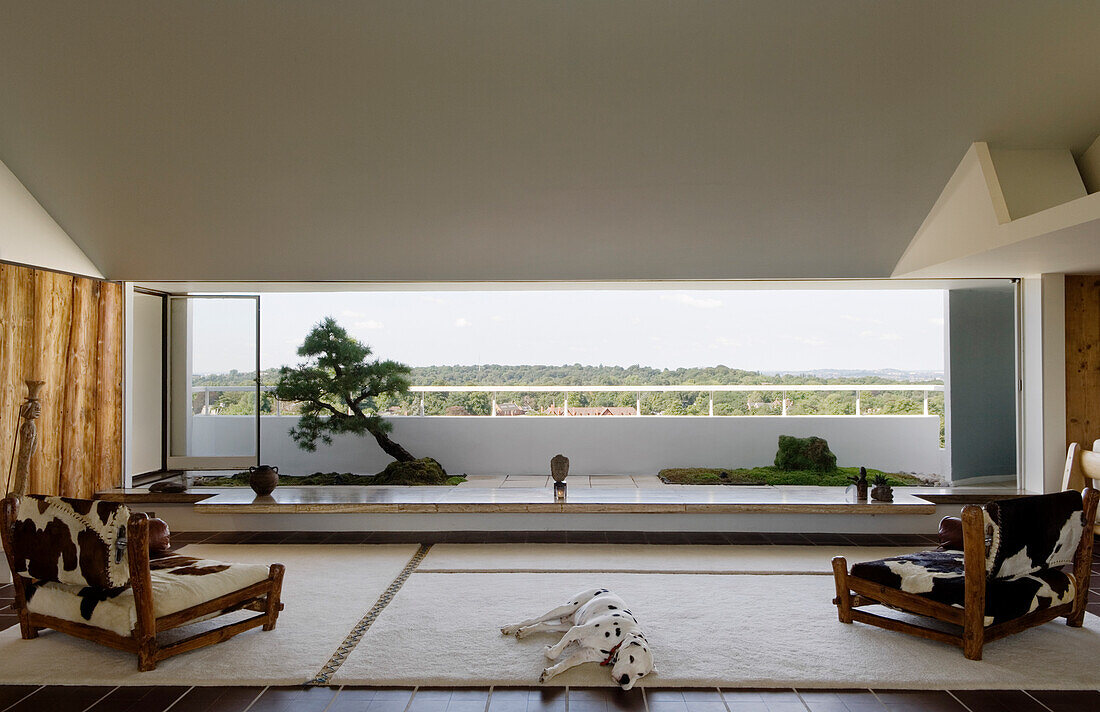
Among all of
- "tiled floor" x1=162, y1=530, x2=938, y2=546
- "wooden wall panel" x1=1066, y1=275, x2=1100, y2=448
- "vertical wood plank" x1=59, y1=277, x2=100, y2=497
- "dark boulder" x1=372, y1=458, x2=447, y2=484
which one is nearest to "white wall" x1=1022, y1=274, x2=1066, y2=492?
"wooden wall panel" x1=1066, y1=275, x2=1100, y2=448

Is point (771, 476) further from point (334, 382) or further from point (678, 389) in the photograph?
point (334, 382)

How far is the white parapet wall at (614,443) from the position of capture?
8156 mm

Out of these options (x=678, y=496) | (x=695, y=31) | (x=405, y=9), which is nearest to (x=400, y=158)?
(x=405, y=9)

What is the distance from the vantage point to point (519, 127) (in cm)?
457

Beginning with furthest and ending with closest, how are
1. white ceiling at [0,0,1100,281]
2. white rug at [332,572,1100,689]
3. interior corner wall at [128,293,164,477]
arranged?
interior corner wall at [128,293,164,477], white ceiling at [0,0,1100,281], white rug at [332,572,1100,689]

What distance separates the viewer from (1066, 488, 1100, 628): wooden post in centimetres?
352

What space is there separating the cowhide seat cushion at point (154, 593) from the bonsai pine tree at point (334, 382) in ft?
12.0

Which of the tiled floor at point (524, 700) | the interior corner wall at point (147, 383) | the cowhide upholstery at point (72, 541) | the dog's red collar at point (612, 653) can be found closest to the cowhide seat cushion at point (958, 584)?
the tiled floor at point (524, 700)

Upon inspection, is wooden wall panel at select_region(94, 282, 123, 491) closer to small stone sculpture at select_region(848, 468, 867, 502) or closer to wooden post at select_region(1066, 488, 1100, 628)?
small stone sculpture at select_region(848, 468, 867, 502)

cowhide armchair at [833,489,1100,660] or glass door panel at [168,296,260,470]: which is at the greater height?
glass door panel at [168,296,260,470]

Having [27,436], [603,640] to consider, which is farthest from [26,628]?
[603,640]

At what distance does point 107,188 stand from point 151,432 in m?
2.39

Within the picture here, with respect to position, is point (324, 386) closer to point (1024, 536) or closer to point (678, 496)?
point (678, 496)

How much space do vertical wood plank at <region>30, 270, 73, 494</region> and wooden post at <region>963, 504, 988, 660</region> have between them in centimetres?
537
